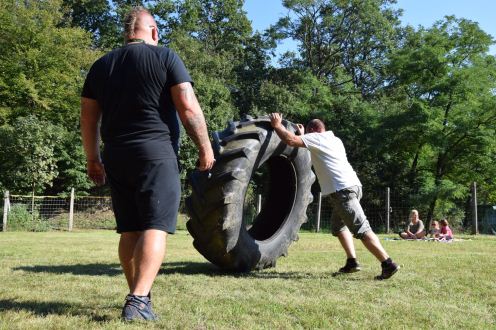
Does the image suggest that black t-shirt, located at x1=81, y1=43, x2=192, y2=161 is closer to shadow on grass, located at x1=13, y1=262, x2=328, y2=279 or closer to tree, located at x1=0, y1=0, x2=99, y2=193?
shadow on grass, located at x1=13, y1=262, x2=328, y2=279

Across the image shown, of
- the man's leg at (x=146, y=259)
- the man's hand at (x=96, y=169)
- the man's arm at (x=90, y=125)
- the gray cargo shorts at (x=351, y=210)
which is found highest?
the man's arm at (x=90, y=125)

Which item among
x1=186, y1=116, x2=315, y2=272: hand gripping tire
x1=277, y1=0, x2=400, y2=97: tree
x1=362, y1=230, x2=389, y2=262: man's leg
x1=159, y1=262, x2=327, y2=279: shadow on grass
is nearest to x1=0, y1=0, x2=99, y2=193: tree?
x1=277, y1=0, x2=400, y2=97: tree

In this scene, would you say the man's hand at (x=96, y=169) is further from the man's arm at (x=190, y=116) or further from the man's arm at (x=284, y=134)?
the man's arm at (x=284, y=134)

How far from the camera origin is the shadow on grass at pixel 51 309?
3.37 meters

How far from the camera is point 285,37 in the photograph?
39.6 meters

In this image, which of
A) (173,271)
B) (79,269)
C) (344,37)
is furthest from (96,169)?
(344,37)

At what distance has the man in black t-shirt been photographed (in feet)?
11.3

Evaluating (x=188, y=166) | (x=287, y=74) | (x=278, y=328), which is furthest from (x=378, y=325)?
(x=287, y=74)

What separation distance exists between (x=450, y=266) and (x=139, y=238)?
4.31 metres

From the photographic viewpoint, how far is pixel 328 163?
585 centimetres

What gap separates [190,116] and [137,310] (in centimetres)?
126

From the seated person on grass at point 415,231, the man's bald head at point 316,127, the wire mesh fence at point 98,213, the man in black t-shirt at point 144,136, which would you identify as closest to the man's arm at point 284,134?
the man's bald head at point 316,127

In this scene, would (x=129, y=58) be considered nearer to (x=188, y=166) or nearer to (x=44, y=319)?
(x=44, y=319)

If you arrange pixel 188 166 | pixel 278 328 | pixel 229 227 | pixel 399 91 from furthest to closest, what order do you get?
pixel 399 91 → pixel 188 166 → pixel 229 227 → pixel 278 328
